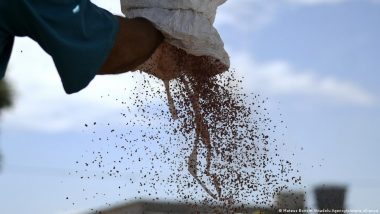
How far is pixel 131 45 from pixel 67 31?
0.60 ft

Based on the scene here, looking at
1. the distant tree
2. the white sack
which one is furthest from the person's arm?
the distant tree

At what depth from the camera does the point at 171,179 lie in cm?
214

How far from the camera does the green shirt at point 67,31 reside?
1758 mm

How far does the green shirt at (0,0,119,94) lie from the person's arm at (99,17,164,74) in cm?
4

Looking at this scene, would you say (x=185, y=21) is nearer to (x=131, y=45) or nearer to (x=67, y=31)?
(x=131, y=45)

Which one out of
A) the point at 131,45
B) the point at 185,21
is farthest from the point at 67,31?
the point at 185,21

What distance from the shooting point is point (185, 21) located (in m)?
1.95

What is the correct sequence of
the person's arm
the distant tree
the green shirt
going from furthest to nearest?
the distant tree
the person's arm
the green shirt

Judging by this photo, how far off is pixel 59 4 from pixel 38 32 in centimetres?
8

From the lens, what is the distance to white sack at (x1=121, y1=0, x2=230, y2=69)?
1.94 metres

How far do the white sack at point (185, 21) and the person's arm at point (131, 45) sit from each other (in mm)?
30

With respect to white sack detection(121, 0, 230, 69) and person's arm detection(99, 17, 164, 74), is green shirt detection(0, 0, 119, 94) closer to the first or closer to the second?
person's arm detection(99, 17, 164, 74)

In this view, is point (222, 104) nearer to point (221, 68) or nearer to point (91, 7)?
point (221, 68)

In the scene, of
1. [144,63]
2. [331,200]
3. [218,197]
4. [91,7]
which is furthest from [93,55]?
[331,200]
